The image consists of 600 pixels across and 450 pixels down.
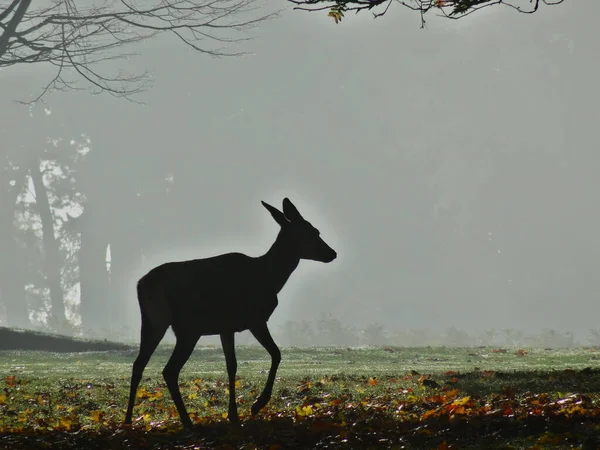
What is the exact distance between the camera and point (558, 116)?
95.5 meters

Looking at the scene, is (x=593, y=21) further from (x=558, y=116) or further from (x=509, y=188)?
(x=509, y=188)

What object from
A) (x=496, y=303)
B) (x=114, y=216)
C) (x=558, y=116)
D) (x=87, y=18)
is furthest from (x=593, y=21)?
(x=87, y=18)

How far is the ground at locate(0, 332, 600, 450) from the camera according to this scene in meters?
8.56

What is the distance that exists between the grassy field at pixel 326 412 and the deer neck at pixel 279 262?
4.85 feet

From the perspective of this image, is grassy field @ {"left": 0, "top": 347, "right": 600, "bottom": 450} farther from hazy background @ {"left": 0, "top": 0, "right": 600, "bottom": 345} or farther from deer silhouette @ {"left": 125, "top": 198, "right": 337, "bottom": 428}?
hazy background @ {"left": 0, "top": 0, "right": 600, "bottom": 345}

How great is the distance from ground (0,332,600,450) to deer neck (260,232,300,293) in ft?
4.86

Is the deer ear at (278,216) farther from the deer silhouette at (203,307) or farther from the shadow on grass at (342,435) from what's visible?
the shadow on grass at (342,435)

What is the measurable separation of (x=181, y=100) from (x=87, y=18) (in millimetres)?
71330

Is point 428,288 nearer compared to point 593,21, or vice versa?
point 428,288

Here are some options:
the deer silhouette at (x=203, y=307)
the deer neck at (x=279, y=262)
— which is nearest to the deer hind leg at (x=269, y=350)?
the deer silhouette at (x=203, y=307)

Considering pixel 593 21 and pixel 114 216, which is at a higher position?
pixel 593 21

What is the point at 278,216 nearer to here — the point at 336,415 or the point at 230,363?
the point at 230,363

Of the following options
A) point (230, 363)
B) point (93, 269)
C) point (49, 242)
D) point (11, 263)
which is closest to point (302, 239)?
point (230, 363)

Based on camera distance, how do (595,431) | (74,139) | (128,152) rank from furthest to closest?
(128,152) → (74,139) → (595,431)
